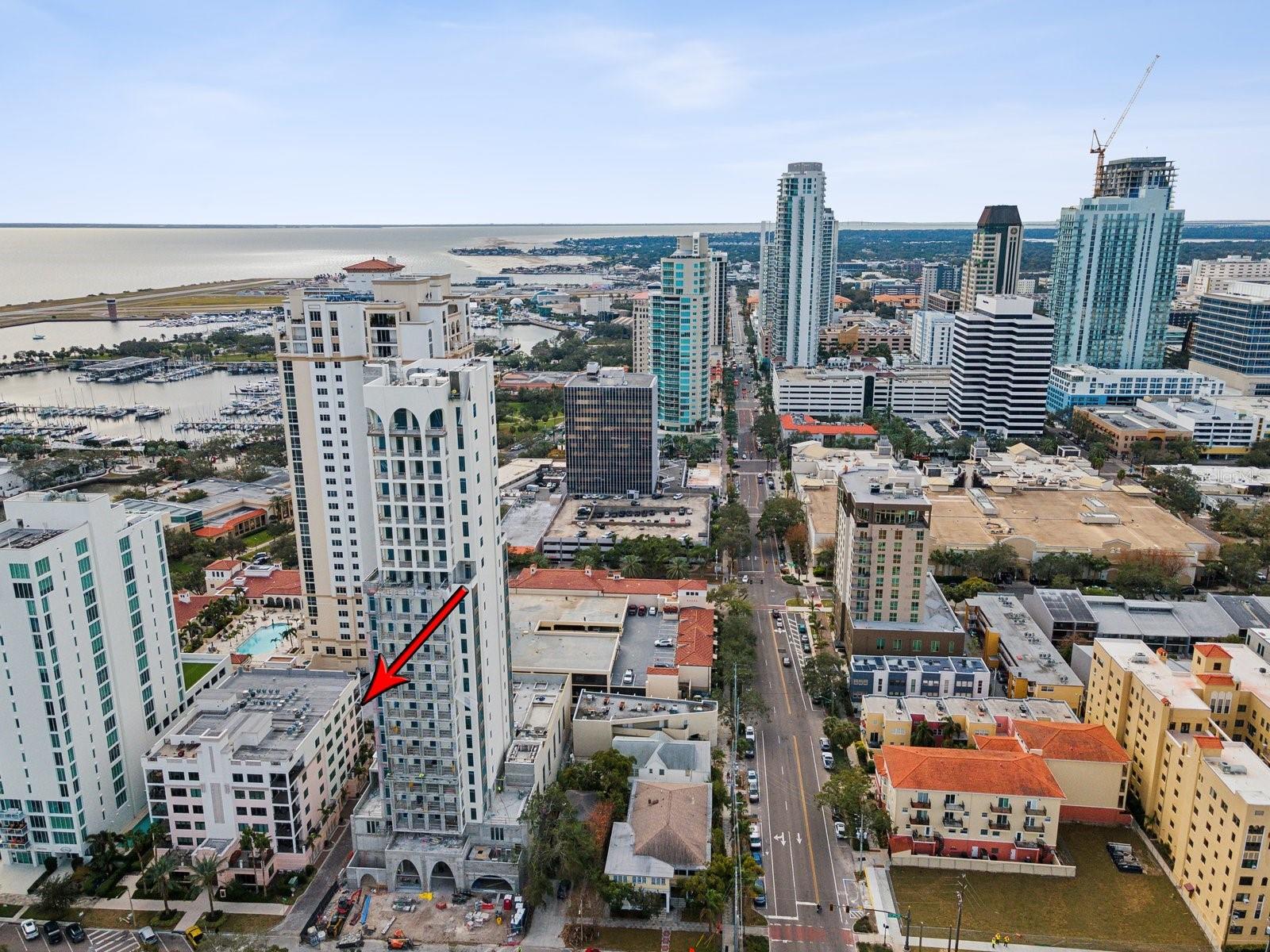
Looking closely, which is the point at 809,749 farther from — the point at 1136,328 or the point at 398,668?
the point at 1136,328

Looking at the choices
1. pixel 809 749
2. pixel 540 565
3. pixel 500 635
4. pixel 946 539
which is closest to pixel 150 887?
pixel 500 635

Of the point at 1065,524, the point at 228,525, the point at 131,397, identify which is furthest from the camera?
the point at 131,397

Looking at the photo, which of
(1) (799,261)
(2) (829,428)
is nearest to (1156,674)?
(2) (829,428)

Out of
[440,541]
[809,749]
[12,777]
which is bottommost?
[809,749]

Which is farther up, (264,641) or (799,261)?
(799,261)

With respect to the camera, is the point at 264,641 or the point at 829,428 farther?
the point at 829,428

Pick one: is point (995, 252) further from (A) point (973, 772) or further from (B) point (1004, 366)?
(A) point (973, 772)

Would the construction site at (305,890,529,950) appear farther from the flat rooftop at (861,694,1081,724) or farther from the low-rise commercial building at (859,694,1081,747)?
the flat rooftop at (861,694,1081,724)
